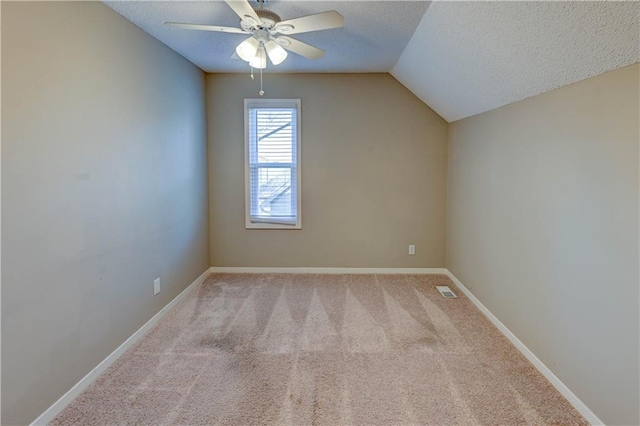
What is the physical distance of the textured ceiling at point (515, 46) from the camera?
5.19 ft

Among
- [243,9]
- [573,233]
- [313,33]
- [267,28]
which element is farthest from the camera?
[313,33]

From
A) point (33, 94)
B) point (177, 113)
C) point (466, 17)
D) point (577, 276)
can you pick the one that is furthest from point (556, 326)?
point (177, 113)

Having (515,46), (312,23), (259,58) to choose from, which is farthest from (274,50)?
(515,46)

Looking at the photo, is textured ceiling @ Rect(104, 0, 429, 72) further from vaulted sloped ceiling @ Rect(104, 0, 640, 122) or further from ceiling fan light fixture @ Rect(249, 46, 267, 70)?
ceiling fan light fixture @ Rect(249, 46, 267, 70)

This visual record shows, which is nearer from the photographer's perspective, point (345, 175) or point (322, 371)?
point (322, 371)

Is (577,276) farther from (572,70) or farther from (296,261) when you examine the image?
(296,261)

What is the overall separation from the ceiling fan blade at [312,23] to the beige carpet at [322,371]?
2131 millimetres

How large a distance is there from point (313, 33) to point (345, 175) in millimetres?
1767

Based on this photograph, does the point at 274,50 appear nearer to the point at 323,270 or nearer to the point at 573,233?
the point at 573,233

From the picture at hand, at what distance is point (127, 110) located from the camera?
2570 millimetres

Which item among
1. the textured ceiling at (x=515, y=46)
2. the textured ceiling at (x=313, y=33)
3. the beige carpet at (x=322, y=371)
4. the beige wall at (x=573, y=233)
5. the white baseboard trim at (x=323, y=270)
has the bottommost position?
the beige carpet at (x=322, y=371)

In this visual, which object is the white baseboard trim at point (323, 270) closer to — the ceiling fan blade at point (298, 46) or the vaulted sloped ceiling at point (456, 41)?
the vaulted sloped ceiling at point (456, 41)

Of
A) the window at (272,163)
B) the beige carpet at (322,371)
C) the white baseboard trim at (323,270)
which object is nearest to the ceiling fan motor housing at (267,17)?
the window at (272,163)

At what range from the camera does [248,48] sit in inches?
92.0
